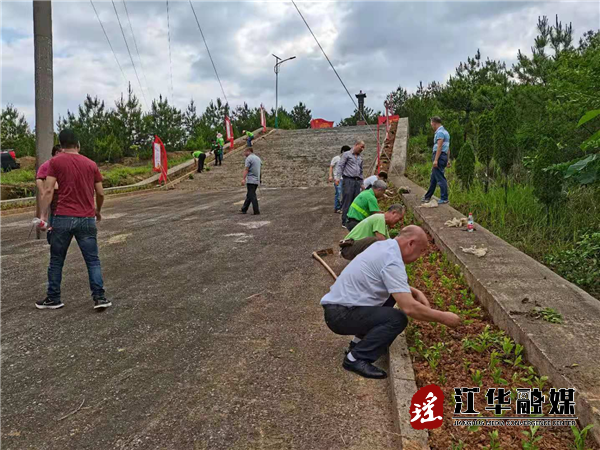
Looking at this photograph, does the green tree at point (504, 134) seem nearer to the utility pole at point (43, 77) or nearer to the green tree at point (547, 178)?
the green tree at point (547, 178)

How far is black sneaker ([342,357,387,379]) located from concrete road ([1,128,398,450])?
0.05 metres

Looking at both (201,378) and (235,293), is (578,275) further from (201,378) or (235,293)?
(201,378)

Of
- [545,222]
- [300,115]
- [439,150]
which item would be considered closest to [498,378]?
[545,222]

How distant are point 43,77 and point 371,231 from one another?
666cm

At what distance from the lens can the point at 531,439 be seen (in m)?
2.40

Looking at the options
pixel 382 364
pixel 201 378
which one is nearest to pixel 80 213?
pixel 201 378

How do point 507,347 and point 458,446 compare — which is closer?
point 458,446

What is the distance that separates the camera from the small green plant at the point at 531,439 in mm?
2315

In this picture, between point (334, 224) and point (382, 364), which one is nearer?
point (382, 364)

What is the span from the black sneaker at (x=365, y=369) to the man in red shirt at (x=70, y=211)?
2.70 m

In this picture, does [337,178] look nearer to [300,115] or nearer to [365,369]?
[365,369]

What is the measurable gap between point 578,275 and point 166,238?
636 cm

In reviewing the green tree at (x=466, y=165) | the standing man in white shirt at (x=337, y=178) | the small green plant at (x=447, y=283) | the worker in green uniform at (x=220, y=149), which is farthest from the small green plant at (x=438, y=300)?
the worker in green uniform at (x=220, y=149)

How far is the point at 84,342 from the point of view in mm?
3814
